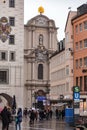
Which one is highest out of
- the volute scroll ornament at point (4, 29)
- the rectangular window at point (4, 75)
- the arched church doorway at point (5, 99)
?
the volute scroll ornament at point (4, 29)

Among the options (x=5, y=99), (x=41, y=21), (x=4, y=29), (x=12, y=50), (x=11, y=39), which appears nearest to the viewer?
(x=12, y=50)

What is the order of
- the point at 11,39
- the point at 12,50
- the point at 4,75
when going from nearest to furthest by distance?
the point at 4,75
the point at 12,50
the point at 11,39

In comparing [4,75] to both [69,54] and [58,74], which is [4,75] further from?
[58,74]

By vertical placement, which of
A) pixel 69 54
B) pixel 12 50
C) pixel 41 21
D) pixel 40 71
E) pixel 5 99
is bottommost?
pixel 5 99

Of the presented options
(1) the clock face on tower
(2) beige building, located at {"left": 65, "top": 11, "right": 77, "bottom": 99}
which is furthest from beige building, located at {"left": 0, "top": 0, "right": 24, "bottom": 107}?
(1) the clock face on tower

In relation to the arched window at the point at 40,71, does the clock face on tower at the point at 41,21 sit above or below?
above

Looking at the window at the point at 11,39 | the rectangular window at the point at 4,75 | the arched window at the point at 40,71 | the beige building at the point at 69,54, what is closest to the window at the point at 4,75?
the rectangular window at the point at 4,75

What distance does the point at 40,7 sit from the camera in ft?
422

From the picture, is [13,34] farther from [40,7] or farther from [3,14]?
[40,7]

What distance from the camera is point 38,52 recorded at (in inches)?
4796

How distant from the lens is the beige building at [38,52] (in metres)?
120

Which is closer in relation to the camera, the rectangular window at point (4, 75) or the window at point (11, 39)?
the rectangular window at point (4, 75)

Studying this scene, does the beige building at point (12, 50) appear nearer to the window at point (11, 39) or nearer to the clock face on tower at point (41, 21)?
the window at point (11, 39)

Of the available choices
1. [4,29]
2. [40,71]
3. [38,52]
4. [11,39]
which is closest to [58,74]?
[11,39]
